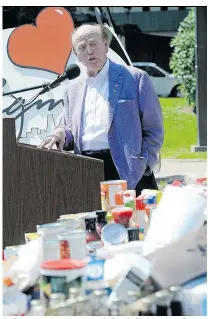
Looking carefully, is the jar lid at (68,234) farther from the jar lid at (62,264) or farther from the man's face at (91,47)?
the man's face at (91,47)

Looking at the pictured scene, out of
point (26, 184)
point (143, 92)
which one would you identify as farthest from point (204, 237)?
point (143, 92)

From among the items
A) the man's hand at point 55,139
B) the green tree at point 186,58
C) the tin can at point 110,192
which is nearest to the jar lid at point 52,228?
the tin can at point 110,192

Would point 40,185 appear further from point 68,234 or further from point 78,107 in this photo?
point 68,234

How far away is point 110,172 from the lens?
4.08 meters

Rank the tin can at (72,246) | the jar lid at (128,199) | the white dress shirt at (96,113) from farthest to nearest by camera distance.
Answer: the white dress shirt at (96,113) → the jar lid at (128,199) → the tin can at (72,246)

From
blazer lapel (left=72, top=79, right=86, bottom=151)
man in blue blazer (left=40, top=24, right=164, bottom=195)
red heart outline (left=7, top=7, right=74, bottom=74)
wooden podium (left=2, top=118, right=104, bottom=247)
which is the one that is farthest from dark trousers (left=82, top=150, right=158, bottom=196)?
red heart outline (left=7, top=7, right=74, bottom=74)

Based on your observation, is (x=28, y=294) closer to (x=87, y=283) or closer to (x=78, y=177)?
(x=87, y=283)

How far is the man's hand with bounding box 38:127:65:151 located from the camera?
380 centimetres

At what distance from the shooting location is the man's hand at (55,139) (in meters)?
3.80

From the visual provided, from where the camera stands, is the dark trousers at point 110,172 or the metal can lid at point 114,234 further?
the dark trousers at point 110,172

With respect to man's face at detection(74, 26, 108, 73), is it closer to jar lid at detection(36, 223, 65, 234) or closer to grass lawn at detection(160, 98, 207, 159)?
jar lid at detection(36, 223, 65, 234)

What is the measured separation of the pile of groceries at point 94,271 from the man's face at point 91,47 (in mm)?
1890

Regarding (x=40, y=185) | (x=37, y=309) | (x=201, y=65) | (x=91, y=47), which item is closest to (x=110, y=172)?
(x=40, y=185)

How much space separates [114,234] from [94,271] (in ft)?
1.50
